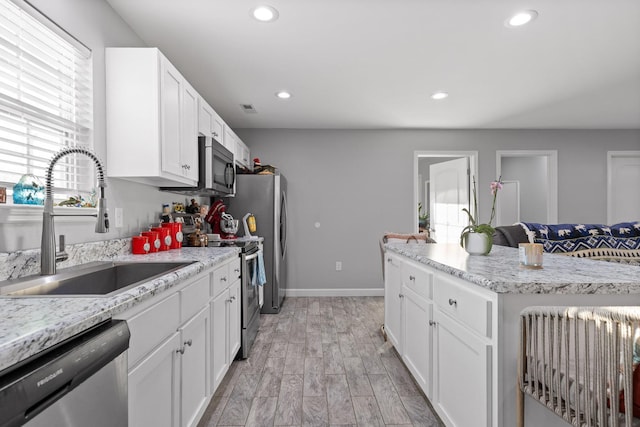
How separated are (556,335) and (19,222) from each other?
2043mm

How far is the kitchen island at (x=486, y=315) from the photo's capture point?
1.17 metres

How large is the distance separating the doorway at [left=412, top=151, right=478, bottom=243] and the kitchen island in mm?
3144

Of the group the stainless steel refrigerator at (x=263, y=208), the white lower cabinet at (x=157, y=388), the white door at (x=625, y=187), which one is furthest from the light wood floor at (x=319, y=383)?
the white door at (x=625, y=187)

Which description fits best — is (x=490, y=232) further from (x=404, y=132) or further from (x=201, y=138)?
(x=404, y=132)

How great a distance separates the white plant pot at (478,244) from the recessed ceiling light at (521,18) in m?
1.42

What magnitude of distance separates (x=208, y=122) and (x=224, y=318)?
1.75 meters

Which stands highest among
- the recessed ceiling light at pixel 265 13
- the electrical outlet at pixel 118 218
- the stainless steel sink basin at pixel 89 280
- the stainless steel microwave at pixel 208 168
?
the recessed ceiling light at pixel 265 13

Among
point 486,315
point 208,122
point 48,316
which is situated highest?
point 208,122

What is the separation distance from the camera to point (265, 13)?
2.11 m

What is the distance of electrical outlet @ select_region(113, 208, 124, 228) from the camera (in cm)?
211

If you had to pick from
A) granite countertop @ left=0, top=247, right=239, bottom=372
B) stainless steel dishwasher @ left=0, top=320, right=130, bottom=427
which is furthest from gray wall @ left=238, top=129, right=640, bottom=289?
stainless steel dishwasher @ left=0, top=320, right=130, bottom=427

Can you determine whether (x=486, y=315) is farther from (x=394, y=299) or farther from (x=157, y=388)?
(x=394, y=299)

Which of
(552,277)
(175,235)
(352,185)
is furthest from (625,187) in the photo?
(175,235)

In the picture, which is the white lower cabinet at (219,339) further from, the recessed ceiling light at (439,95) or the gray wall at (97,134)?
the recessed ceiling light at (439,95)
